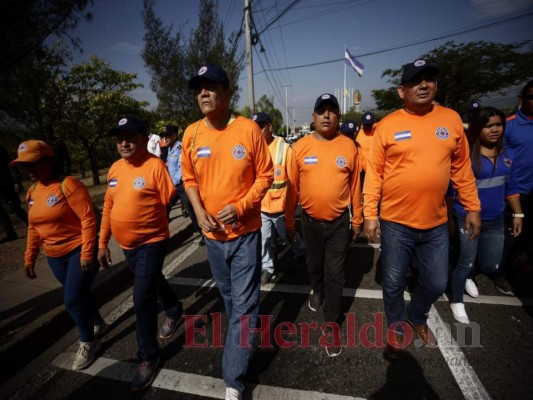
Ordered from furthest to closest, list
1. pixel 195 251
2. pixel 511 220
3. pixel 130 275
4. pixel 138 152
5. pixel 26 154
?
pixel 195 251
pixel 130 275
pixel 511 220
pixel 138 152
pixel 26 154

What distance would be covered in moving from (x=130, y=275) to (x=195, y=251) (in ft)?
4.02

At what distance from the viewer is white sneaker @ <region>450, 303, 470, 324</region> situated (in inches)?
109

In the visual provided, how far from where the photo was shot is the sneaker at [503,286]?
323 centimetres

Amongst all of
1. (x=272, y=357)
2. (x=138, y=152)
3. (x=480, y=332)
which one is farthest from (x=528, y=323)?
(x=138, y=152)

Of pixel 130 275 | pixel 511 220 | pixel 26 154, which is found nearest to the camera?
pixel 26 154

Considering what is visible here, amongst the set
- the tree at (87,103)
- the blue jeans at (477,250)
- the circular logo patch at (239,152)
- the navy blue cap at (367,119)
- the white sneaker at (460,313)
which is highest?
the tree at (87,103)

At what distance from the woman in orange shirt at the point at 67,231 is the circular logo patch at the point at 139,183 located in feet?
1.88

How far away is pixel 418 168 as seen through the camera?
2.06m

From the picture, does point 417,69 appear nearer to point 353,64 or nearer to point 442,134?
point 442,134

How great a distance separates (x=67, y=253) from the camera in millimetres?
2504

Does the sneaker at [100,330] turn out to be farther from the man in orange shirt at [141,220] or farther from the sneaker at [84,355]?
the man in orange shirt at [141,220]

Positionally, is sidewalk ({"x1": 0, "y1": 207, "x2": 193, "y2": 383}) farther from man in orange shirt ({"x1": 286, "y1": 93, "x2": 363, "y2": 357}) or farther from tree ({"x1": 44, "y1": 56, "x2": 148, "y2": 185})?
tree ({"x1": 44, "y1": 56, "x2": 148, "y2": 185})

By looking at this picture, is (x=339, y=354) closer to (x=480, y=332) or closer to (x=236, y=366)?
(x=236, y=366)

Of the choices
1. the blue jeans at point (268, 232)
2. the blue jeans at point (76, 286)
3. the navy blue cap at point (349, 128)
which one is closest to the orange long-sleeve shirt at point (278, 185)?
the blue jeans at point (268, 232)
